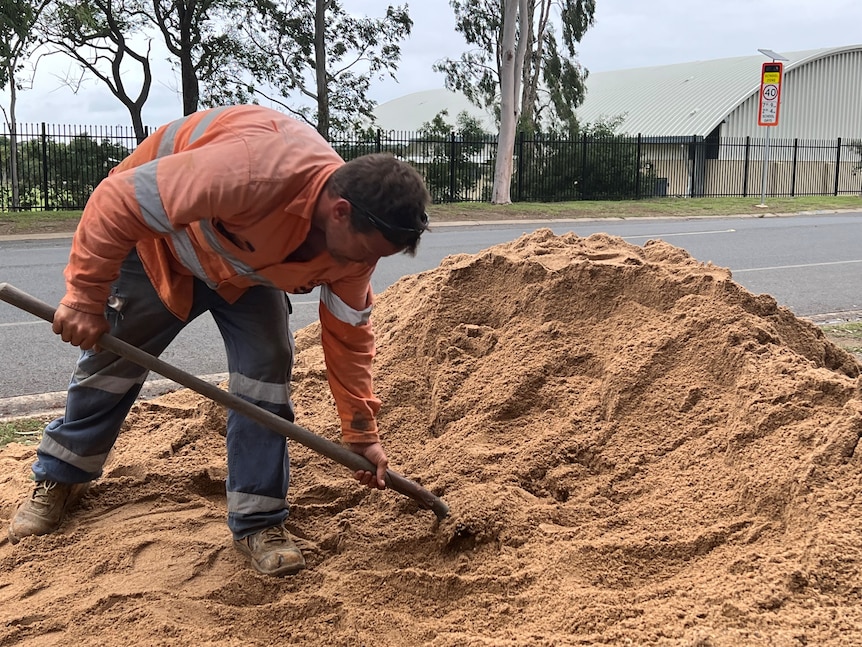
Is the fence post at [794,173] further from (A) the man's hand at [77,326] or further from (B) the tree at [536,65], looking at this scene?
(A) the man's hand at [77,326]

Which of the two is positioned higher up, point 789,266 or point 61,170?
point 61,170

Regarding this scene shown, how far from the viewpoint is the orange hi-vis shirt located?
2229 millimetres

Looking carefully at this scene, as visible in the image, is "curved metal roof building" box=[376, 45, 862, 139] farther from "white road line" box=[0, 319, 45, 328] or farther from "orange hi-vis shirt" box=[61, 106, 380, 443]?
"orange hi-vis shirt" box=[61, 106, 380, 443]

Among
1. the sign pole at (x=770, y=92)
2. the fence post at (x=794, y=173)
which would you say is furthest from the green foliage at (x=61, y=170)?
the fence post at (x=794, y=173)

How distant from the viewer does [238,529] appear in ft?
9.50

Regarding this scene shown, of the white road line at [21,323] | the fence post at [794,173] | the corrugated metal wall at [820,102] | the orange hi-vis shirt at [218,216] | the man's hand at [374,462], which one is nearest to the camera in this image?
the orange hi-vis shirt at [218,216]

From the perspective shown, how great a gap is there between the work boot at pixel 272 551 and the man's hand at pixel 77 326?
0.91m

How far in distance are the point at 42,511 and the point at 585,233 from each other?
41.6ft

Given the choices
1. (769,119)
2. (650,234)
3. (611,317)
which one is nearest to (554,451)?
(611,317)

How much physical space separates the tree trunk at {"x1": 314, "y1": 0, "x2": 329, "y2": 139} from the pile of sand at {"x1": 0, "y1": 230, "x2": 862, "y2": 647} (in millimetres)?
19195

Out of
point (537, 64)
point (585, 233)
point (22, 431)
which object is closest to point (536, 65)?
point (537, 64)

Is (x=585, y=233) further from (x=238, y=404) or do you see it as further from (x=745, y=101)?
(x=745, y=101)

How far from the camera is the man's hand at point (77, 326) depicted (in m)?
2.38

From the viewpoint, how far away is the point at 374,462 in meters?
2.93
